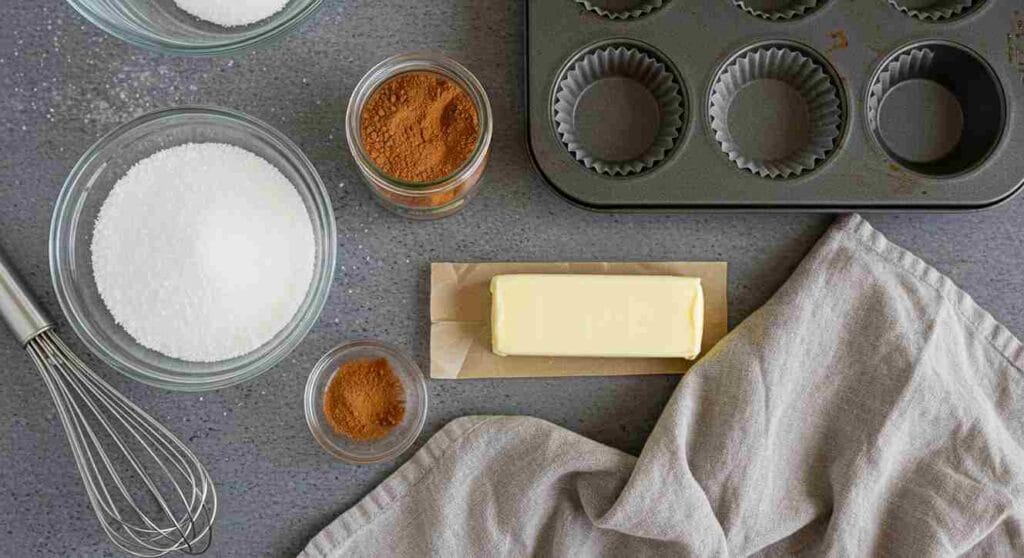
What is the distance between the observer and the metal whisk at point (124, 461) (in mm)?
822

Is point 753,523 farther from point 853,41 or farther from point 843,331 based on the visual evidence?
point 853,41

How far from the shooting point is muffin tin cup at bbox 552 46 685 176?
85 cm

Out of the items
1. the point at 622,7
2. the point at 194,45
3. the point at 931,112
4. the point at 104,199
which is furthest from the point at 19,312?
the point at 931,112

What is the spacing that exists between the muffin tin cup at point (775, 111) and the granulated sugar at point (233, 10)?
461 mm

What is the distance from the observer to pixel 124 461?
87cm

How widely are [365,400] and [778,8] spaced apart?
1.99 feet

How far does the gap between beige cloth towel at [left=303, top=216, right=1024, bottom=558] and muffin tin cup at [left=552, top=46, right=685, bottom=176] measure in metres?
0.21

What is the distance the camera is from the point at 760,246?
89 cm

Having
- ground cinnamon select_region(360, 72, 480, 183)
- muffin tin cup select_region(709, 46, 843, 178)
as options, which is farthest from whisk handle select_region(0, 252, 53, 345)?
muffin tin cup select_region(709, 46, 843, 178)

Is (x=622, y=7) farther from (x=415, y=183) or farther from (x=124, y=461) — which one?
(x=124, y=461)

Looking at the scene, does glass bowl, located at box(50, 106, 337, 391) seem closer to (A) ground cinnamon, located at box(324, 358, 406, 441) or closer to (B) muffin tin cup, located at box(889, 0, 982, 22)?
(A) ground cinnamon, located at box(324, 358, 406, 441)

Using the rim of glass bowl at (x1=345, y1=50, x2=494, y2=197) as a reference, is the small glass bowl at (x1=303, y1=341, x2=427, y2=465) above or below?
→ below

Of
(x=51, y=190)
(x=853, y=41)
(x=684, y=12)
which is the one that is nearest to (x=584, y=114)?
(x=684, y=12)

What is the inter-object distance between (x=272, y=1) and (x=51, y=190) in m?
0.31
